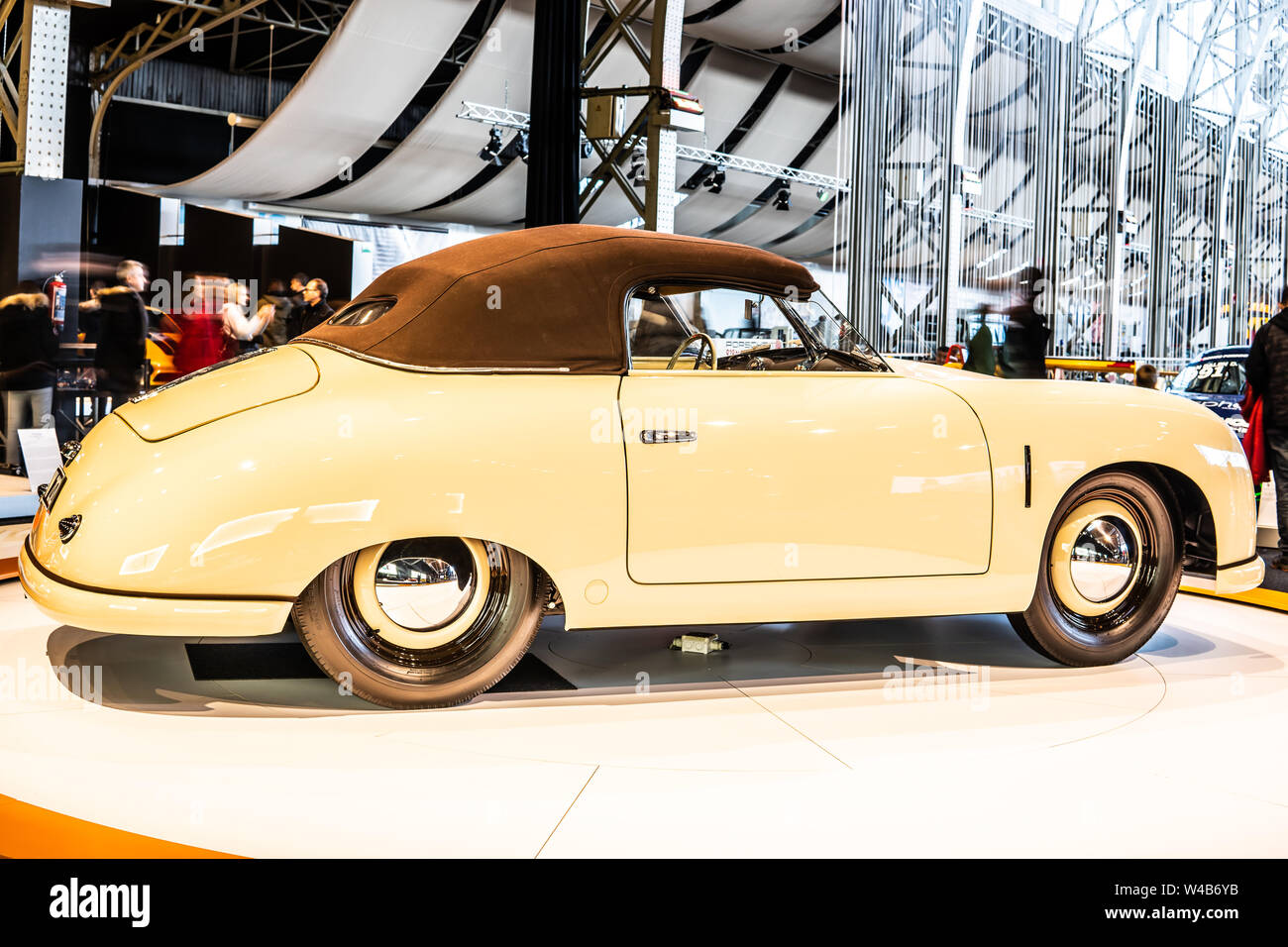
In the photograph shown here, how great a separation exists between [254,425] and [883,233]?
44.8ft

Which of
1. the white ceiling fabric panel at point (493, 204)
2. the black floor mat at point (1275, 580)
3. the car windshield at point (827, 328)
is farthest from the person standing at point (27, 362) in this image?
the white ceiling fabric panel at point (493, 204)

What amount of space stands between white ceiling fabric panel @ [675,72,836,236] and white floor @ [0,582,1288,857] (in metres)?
18.9

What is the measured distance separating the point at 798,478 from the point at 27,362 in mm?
7340

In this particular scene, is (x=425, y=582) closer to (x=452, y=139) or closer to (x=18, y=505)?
(x=18, y=505)

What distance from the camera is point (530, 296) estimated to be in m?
3.42

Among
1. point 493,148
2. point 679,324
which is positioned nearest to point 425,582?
point 679,324

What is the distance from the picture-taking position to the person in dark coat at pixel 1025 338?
7938 mm

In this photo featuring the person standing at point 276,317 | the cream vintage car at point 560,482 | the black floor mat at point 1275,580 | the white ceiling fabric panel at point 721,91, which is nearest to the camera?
the cream vintage car at point 560,482

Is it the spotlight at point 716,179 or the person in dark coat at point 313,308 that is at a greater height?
the spotlight at point 716,179

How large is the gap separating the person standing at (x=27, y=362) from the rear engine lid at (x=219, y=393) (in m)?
5.86

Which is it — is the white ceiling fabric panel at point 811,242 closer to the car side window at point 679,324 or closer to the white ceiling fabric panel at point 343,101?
the white ceiling fabric panel at point 343,101

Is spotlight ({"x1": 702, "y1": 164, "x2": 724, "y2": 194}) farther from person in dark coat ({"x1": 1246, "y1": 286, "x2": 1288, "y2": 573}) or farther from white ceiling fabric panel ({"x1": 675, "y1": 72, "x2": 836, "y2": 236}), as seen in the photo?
person in dark coat ({"x1": 1246, "y1": 286, "x2": 1288, "y2": 573})

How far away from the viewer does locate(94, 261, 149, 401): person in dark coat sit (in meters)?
8.45
